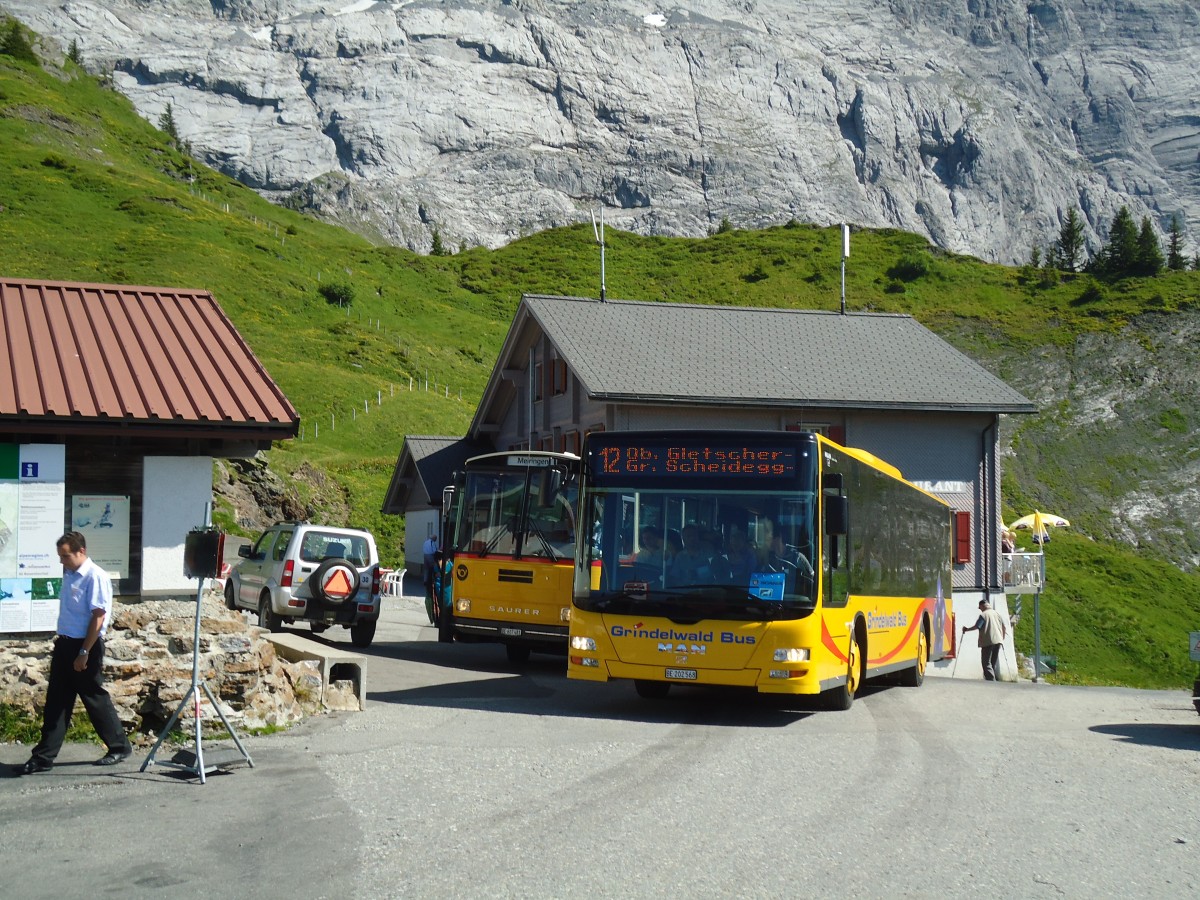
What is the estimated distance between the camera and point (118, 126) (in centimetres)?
12769

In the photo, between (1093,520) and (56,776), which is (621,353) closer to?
(56,776)

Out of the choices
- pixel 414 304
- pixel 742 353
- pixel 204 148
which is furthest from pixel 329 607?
pixel 204 148

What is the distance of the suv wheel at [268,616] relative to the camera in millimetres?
20672

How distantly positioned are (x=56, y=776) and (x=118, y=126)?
132 metres

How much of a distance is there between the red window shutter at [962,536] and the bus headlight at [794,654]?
23.1 metres

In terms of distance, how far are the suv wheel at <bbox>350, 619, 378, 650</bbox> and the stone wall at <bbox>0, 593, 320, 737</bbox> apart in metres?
7.61

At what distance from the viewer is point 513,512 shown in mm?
19062

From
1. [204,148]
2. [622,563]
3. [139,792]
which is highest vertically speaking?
[204,148]

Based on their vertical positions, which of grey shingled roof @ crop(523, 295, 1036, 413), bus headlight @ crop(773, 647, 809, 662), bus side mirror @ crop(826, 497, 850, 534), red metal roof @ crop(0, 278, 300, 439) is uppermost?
grey shingled roof @ crop(523, 295, 1036, 413)

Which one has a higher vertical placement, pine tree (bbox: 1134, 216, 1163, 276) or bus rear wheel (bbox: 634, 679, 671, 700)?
pine tree (bbox: 1134, 216, 1163, 276)

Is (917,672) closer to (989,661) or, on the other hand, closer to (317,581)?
(989,661)

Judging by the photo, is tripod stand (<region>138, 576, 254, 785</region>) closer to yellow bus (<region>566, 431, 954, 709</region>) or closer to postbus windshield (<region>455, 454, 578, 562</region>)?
yellow bus (<region>566, 431, 954, 709</region>)

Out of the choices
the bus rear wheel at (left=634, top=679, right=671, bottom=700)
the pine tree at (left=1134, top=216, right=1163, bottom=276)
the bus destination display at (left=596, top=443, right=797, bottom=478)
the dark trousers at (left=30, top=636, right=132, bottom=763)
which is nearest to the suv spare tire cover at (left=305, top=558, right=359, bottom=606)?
the bus rear wheel at (left=634, top=679, right=671, bottom=700)

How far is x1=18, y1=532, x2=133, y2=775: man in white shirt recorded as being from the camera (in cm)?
921
